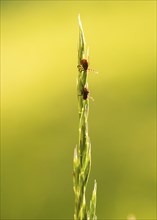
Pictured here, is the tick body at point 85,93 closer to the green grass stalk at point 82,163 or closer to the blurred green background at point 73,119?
the green grass stalk at point 82,163

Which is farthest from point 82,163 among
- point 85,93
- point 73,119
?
point 73,119

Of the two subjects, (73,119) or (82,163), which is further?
(73,119)

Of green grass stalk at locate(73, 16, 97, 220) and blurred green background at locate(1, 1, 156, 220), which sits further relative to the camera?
blurred green background at locate(1, 1, 156, 220)

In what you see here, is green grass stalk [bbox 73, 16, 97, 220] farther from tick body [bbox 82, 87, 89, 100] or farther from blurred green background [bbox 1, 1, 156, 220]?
blurred green background [bbox 1, 1, 156, 220]

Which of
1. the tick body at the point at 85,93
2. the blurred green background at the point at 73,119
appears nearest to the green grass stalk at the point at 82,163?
the tick body at the point at 85,93

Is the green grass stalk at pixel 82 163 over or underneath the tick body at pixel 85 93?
→ underneath

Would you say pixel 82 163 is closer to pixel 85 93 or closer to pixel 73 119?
pixel 85 93

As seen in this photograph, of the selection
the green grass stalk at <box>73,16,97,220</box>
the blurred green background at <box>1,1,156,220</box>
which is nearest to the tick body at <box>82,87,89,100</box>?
the green grass stalk at <box>73,16,97,220</box>

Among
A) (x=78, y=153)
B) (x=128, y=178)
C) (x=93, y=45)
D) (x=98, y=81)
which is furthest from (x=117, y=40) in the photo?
(x=78, y=153)
